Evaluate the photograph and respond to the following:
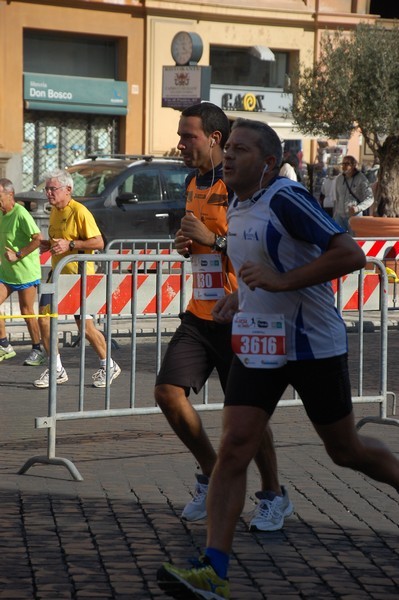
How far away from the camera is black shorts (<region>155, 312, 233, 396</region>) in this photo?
645cm

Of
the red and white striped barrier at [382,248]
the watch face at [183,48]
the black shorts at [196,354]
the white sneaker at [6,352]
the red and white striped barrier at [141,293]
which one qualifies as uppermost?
the watch face at [183,48]

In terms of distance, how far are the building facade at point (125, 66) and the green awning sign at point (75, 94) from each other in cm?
2

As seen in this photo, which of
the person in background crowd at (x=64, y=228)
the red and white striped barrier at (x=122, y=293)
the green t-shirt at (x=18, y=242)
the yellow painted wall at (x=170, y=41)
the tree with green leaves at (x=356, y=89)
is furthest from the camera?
the yellow painted wall at (x=170, y=41)

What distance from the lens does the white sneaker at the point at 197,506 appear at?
21.6 ft

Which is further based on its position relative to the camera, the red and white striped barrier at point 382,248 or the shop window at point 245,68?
the shop window at point 245,68

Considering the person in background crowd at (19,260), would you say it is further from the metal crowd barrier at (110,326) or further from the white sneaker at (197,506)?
the white sneaker at (197,506)

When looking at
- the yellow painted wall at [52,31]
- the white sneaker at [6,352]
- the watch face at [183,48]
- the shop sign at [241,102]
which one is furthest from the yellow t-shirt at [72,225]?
the shop sign at [241,102]

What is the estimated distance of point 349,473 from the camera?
7.86m

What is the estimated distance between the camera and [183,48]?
2453 cm

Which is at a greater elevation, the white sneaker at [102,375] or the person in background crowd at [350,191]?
the person in background crowd at [350,191]

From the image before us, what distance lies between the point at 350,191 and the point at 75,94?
40.1ft

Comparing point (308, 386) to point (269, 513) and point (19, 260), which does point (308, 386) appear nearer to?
point (269, 513)

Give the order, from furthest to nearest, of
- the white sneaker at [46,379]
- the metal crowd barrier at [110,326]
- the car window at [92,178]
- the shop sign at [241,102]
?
the shop sign at [241,102]
the car window at [92,178]
the white sneaker at [46,379]
the metal crowd barrier at [110,326]

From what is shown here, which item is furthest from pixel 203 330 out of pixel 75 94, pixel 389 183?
pixel 75 94
